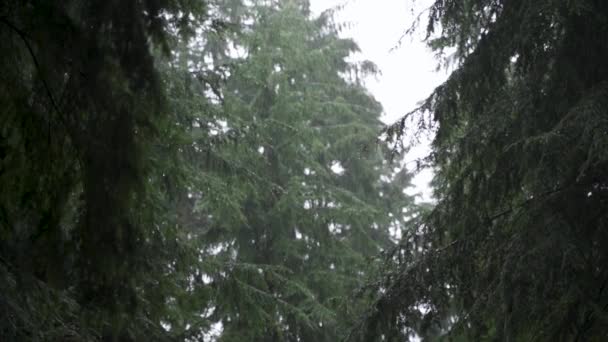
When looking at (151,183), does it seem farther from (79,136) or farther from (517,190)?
(517,190)

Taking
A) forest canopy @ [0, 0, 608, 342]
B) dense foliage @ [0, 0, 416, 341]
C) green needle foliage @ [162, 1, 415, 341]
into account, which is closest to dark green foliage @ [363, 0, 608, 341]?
forest canopy @ [0, 0, 608, 342]

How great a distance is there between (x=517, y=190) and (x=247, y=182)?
495cm

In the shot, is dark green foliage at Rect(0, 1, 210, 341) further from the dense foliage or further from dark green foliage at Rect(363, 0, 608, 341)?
dark green foliage at Rect(363, 0, 608, 341)

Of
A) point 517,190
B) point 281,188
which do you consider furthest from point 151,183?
point 281,188

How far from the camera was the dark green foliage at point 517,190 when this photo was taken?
6.04 metres

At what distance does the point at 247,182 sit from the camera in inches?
444

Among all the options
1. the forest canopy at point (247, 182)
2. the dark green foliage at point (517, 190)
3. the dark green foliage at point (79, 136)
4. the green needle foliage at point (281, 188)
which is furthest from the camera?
the green needle foliage at point (281, 188)

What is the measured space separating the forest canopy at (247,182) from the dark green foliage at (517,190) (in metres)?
0.02

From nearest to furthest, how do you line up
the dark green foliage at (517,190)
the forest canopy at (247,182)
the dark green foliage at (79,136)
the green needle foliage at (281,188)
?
the dark green foliage at (79,136)
the forest canopy at (247,182)
the dark green foliage at (517,190)
the green needle foliage at (281,188)

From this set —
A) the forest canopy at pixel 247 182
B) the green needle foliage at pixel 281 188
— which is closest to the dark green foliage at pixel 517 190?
the forest canopy at pixel 247 182

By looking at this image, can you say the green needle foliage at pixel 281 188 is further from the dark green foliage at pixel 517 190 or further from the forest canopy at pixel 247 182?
the dark green foliage at pixel 517 190

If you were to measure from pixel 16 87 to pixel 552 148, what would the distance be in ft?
12.7

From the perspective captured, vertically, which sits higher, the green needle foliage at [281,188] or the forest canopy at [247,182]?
the green needle foliage at [281,188]

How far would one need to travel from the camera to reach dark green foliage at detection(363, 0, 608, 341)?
604 cm
